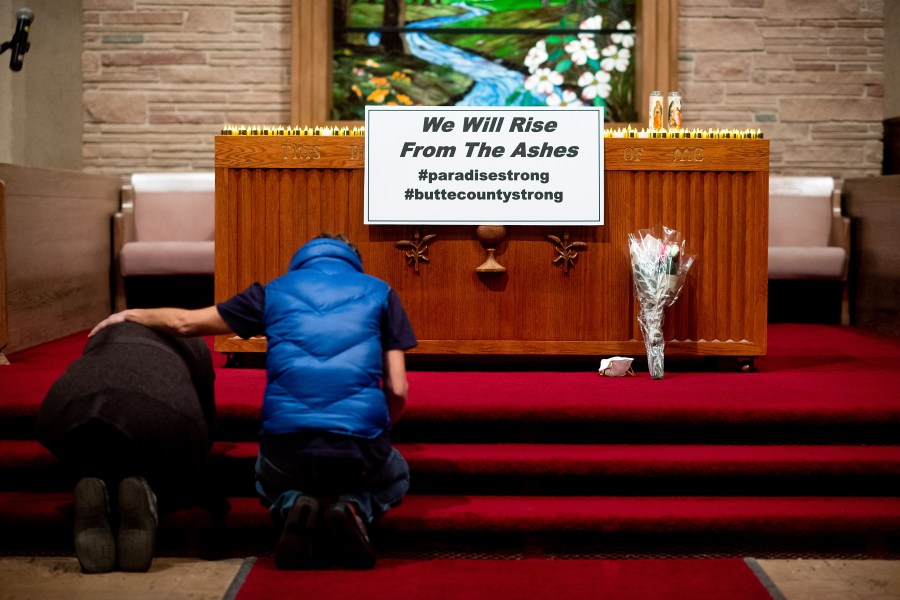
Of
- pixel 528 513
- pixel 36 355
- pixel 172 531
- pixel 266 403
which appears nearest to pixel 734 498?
pixel 528 513

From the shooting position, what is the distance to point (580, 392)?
3.89 metres

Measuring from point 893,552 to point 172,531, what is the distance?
7.55 ft

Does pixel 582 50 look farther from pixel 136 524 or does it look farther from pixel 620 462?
pixel 136 524

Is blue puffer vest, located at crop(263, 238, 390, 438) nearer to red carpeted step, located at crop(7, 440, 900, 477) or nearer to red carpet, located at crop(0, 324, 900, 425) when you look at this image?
red carpeted step, located at crop(7, 440, 900, 477)

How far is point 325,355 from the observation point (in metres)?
2.83

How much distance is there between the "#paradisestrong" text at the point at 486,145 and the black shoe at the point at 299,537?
6.48ft

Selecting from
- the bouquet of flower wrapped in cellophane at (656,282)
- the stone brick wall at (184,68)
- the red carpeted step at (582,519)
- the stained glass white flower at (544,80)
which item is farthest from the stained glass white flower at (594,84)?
the red carpeted step at (582,519)

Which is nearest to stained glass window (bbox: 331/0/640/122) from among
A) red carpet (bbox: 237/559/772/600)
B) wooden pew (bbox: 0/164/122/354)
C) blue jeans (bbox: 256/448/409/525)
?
wooden pew (bbox: 0/164/122/354)

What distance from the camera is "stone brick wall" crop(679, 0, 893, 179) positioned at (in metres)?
7.06

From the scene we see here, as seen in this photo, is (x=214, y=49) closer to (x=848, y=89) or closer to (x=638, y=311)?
(x=638, y=311)

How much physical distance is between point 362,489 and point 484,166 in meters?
1.86

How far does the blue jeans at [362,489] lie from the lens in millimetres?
2887

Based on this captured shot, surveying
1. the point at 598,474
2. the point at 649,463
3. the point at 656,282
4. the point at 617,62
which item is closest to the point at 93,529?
the point at 598,474

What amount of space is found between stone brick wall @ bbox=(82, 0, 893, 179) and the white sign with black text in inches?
115
